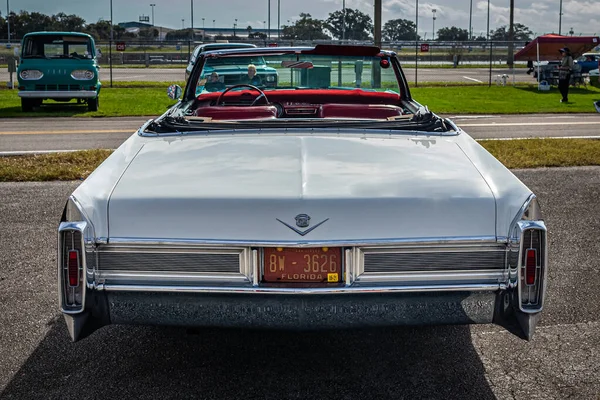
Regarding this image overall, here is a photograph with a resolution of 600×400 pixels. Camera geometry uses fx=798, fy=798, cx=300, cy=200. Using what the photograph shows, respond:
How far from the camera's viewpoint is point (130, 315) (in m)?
3.11

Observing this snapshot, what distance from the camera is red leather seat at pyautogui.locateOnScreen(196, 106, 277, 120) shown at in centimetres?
445

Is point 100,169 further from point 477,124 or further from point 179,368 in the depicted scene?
point 477,124

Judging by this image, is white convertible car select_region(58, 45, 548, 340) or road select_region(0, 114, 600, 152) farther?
road select_region(0, 114, 600, 152)

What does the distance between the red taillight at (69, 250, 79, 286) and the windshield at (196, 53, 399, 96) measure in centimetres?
247

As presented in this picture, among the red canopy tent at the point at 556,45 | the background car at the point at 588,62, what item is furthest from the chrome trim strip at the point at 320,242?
the background car at the point at 588,62

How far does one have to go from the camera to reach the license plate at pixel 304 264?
119 inches

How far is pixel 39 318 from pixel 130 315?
1470mm

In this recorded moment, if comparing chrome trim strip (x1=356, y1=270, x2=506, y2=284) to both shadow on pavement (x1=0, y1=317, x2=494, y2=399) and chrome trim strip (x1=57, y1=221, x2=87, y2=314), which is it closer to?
shadow on pavement (x1=0, y1=317, x2=494, y2=399)

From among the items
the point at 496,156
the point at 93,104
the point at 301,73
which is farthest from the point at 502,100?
the point at 301,73

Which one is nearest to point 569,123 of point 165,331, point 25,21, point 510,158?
point 510,158

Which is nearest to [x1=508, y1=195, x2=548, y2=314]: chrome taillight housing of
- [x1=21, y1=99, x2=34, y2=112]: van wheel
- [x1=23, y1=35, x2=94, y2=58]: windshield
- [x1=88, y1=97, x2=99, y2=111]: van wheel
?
[x1=23, y1=35, x2=94, y2=58]: windshield

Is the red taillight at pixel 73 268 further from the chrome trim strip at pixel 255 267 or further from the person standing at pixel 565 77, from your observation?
the person standing at pixel 565 77

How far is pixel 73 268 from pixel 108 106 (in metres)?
17.4

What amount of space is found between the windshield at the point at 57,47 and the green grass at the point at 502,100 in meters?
8.32
